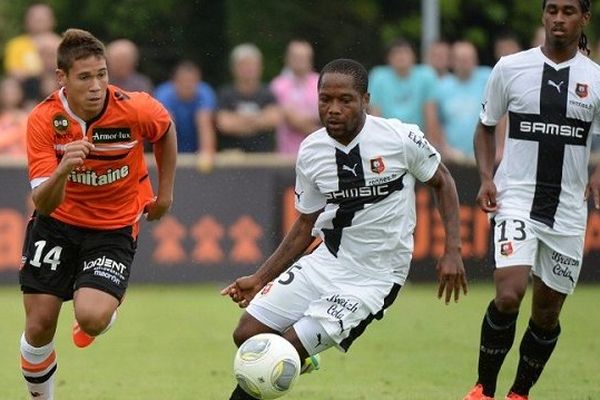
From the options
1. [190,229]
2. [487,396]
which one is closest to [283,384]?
[487,396]

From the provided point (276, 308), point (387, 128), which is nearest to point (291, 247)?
point (276, 308)

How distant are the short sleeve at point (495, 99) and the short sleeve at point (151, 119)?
1.92 metres

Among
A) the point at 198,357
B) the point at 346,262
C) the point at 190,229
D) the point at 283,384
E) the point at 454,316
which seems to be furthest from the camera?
the point at 190,229

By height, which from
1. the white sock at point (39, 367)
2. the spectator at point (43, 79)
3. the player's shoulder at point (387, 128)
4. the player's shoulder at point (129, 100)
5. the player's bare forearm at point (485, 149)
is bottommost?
the spectator at point (43, 79)

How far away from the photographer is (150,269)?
15.7 meters

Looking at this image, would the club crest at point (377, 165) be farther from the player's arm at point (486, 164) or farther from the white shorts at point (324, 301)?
the player's arm at point (486, 164)

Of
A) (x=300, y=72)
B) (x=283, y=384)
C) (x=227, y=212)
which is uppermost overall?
(x=283, y=384)

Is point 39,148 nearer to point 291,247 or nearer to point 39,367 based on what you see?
point 39,367

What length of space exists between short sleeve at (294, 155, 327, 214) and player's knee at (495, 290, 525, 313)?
1.19m

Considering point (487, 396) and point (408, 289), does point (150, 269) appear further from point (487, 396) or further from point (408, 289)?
point (487, 396)

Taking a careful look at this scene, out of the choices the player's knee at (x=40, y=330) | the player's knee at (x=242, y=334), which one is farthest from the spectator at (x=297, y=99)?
the player's knee at (x=242, y=334)

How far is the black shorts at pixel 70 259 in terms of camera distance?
863 cm

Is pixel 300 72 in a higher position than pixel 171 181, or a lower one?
lower

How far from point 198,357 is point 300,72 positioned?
5.80 meters
